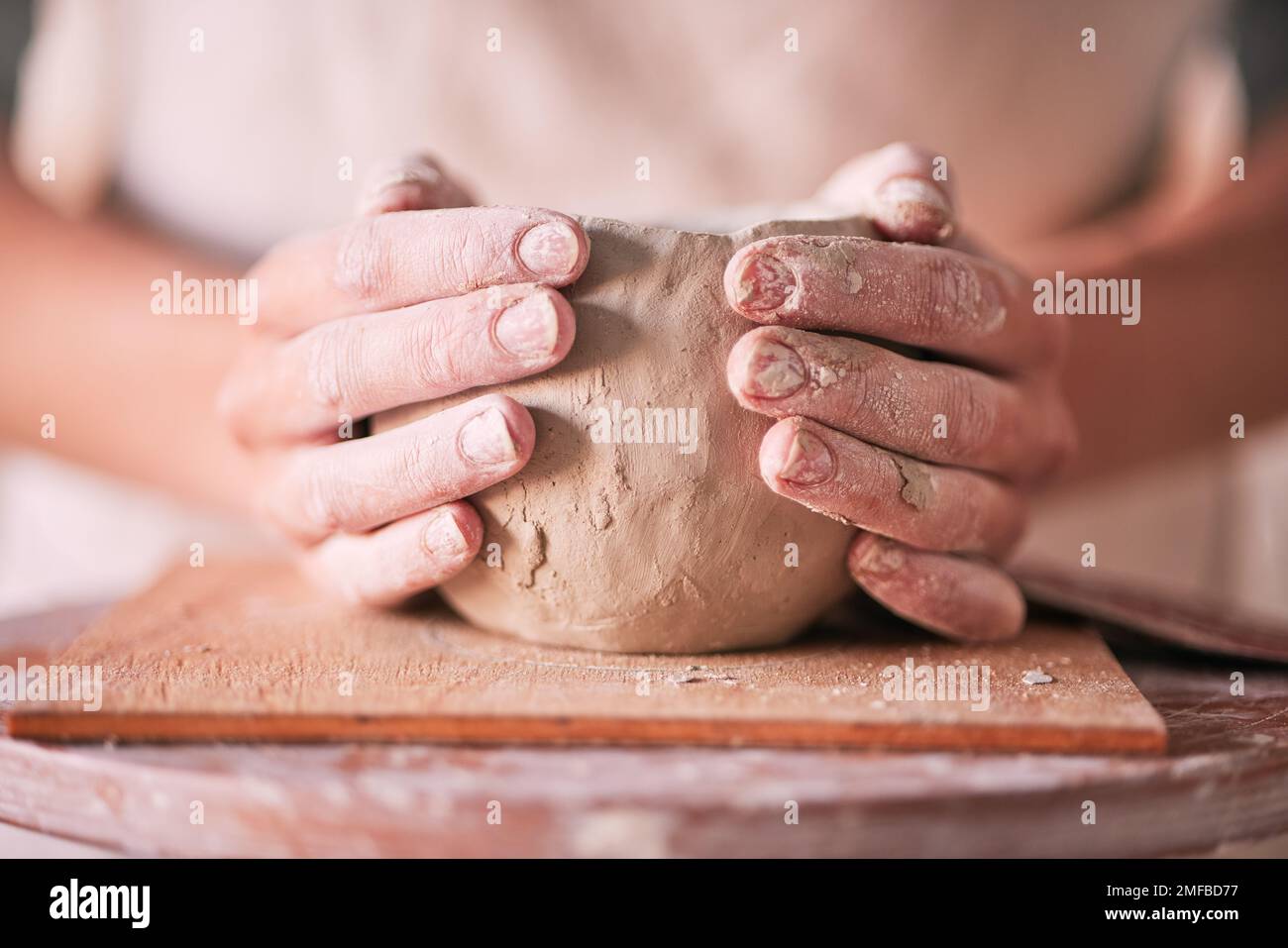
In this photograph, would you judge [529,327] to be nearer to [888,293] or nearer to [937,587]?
[888,293]

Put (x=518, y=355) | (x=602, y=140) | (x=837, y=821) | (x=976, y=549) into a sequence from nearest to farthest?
(x=837, y=821)
(x=518, y=355)
(x=976, y=549)
(x=602, y=140)

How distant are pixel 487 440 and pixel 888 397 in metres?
0.29

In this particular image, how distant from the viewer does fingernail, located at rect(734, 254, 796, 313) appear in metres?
0.75

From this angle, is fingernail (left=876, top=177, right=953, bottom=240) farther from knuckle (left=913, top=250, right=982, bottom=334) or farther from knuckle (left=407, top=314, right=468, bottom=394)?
knuckle (left=407, top=314, right=468, bottom=394)

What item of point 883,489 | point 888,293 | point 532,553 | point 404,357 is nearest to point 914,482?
point 883,489

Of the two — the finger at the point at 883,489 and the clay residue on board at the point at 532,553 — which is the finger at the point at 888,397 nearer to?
the finger at the point at 883,489

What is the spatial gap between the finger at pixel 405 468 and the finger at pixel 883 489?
185 mm

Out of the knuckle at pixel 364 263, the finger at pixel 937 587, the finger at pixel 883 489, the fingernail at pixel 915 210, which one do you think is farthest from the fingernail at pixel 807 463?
the knuckle at pixel 364 263

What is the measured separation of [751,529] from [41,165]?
136 cm

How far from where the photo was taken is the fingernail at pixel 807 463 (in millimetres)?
758

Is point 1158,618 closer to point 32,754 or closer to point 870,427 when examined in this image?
point 870,427

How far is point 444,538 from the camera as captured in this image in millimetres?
822
